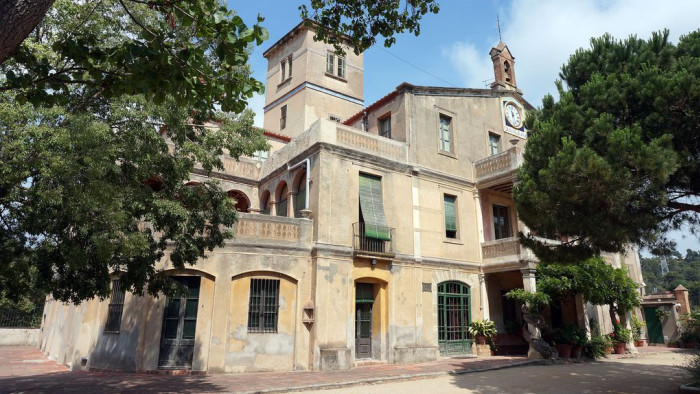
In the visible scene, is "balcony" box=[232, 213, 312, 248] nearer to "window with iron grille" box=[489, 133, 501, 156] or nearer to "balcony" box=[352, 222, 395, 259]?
"balcony" box=[352, 222, 395, 259]

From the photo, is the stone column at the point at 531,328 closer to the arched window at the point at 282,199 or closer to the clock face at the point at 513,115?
the clock face at the point at 513,115

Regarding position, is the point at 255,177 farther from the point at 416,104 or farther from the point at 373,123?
the point at 416,104

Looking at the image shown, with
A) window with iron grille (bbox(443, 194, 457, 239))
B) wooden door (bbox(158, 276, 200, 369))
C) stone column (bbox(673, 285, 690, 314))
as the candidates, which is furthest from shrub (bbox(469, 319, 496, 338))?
stone column (bbox(673, 285, 690, 314))

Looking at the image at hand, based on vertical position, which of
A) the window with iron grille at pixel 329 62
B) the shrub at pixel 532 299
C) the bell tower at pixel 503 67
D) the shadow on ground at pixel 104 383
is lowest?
the shadow on ground at pixel 104 383

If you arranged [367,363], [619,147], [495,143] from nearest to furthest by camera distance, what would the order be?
[619,147] < [367,363] < [495,143]

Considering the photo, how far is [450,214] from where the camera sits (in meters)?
18.9

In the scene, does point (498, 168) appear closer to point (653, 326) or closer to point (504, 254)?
point (504, 254)

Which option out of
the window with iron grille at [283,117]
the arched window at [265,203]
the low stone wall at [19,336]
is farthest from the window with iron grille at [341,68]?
the low stone wall at [19,336]

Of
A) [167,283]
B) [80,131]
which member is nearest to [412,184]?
[167,283]

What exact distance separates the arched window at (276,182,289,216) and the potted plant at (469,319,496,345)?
29.8 feet

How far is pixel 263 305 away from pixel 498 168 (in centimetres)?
1133

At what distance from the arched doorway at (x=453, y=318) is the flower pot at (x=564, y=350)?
3.30 m

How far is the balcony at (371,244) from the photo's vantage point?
15523mm

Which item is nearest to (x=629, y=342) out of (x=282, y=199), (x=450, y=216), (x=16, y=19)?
(x=450, y=216)
